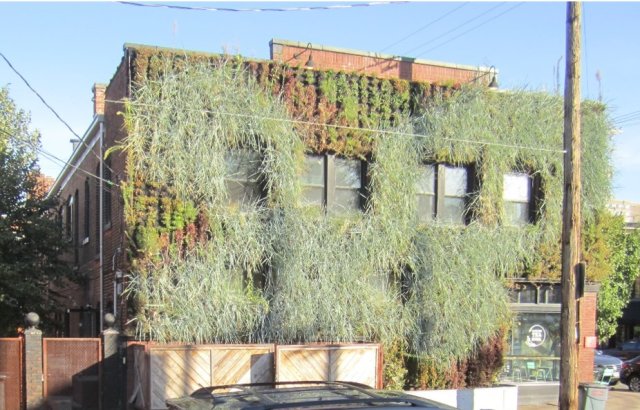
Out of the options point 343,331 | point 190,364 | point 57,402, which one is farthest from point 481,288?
point 57,402

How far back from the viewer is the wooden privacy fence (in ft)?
39.8

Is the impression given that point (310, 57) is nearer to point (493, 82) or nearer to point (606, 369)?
point (493, 82)

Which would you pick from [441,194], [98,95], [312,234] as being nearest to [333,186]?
[312,234]

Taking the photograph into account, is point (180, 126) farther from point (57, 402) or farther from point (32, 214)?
point (32, 214)

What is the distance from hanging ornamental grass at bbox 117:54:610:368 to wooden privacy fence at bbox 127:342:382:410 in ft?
3.62

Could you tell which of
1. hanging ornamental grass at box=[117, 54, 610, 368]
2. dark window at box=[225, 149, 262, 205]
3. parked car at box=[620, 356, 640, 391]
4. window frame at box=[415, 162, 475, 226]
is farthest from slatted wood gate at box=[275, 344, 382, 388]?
parked car at box=[620, 356, 640, 391]

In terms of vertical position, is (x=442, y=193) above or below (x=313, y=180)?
below

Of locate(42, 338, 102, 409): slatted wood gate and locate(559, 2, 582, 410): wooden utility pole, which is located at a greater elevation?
locate(559, 2, 582, 410): wooden utility pole

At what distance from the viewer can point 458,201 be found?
55.9 ft

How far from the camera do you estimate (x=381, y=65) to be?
61.5 feet

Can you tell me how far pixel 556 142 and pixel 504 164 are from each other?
5.31 feet

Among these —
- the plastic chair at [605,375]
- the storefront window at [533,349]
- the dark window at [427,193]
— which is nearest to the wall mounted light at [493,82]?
the dark window at [427,193]

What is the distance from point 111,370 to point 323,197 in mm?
5587

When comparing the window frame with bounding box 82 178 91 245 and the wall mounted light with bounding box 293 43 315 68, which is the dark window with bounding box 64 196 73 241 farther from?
the wall mounted light with bounding box 293 43 315 68
